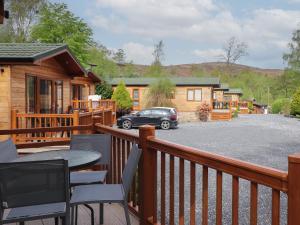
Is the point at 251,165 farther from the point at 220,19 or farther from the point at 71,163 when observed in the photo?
the point at 220,19

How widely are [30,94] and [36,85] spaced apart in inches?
17.1

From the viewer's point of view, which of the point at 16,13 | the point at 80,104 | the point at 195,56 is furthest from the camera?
the point at 195,56


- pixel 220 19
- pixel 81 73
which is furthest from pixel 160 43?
pixel 81 73

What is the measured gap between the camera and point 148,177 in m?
3.37

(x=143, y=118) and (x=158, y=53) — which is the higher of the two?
(x=158, y=53)

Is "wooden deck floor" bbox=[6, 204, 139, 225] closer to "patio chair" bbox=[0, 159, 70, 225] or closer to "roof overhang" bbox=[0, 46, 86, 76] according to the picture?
"patio chair" bbox=[0, 159, 70, 225]

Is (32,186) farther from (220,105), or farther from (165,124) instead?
(220,105)

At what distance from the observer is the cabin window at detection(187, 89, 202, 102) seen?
3045 cm

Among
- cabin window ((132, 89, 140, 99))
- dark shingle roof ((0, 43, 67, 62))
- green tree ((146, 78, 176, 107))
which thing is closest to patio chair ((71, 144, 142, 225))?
dark shingle roof ((0, 43, 67, 62))

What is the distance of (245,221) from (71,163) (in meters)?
2.60

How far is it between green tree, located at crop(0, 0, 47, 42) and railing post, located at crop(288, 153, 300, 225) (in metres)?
38.5

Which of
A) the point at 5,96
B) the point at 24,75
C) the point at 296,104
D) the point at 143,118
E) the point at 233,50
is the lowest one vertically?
the point at 143,118

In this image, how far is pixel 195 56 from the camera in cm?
8912

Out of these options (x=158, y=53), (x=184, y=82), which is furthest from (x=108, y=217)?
(x=158, y=53)
